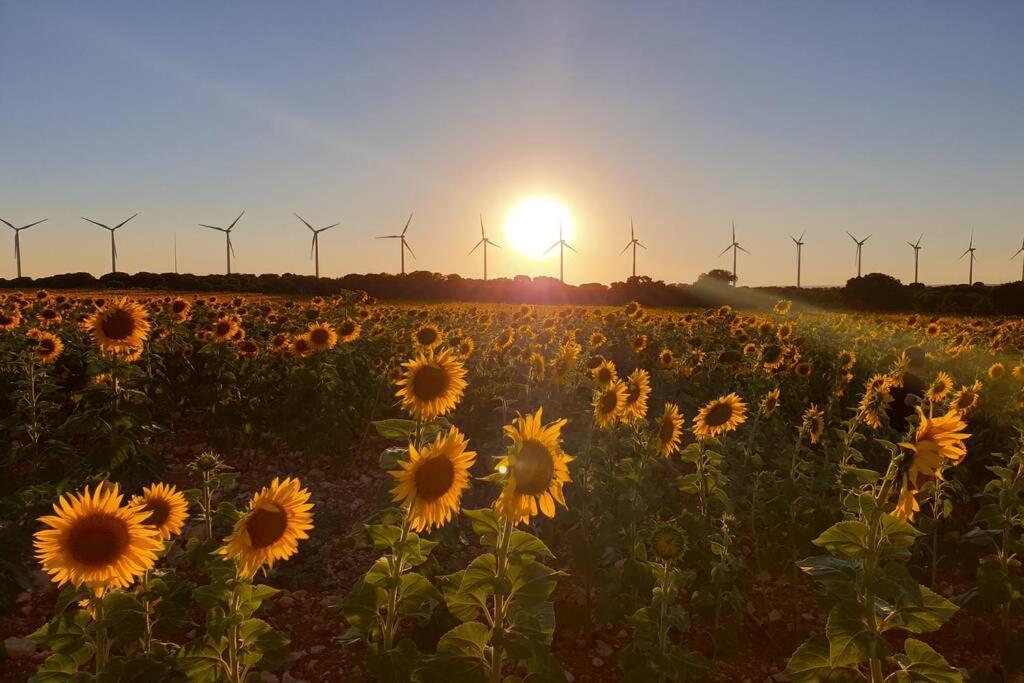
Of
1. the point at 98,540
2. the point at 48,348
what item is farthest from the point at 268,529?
the point at 48,348

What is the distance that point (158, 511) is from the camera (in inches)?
151

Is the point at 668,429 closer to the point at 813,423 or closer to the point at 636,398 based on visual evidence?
the point at 636,398

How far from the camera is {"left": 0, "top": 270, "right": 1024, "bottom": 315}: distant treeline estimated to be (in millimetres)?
46844

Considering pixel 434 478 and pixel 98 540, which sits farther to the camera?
pixel 434 478

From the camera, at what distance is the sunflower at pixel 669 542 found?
4.09 meters

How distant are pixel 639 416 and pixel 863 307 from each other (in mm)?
45836

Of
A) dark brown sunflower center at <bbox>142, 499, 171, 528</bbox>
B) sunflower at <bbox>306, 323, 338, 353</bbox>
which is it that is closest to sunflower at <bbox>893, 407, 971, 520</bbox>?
dark brown sunflower center at <bbox>142, 499, 171, 528</bbox>

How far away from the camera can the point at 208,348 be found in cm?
991

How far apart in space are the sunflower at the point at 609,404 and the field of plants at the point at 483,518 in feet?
0.07

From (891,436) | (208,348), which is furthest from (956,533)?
(208,348)

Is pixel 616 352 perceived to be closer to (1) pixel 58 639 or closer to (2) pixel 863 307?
(1) pixel 58 639

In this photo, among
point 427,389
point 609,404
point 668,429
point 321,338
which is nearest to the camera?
point 427,389

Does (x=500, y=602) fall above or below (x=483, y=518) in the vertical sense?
below

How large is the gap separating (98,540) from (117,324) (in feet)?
12.5
